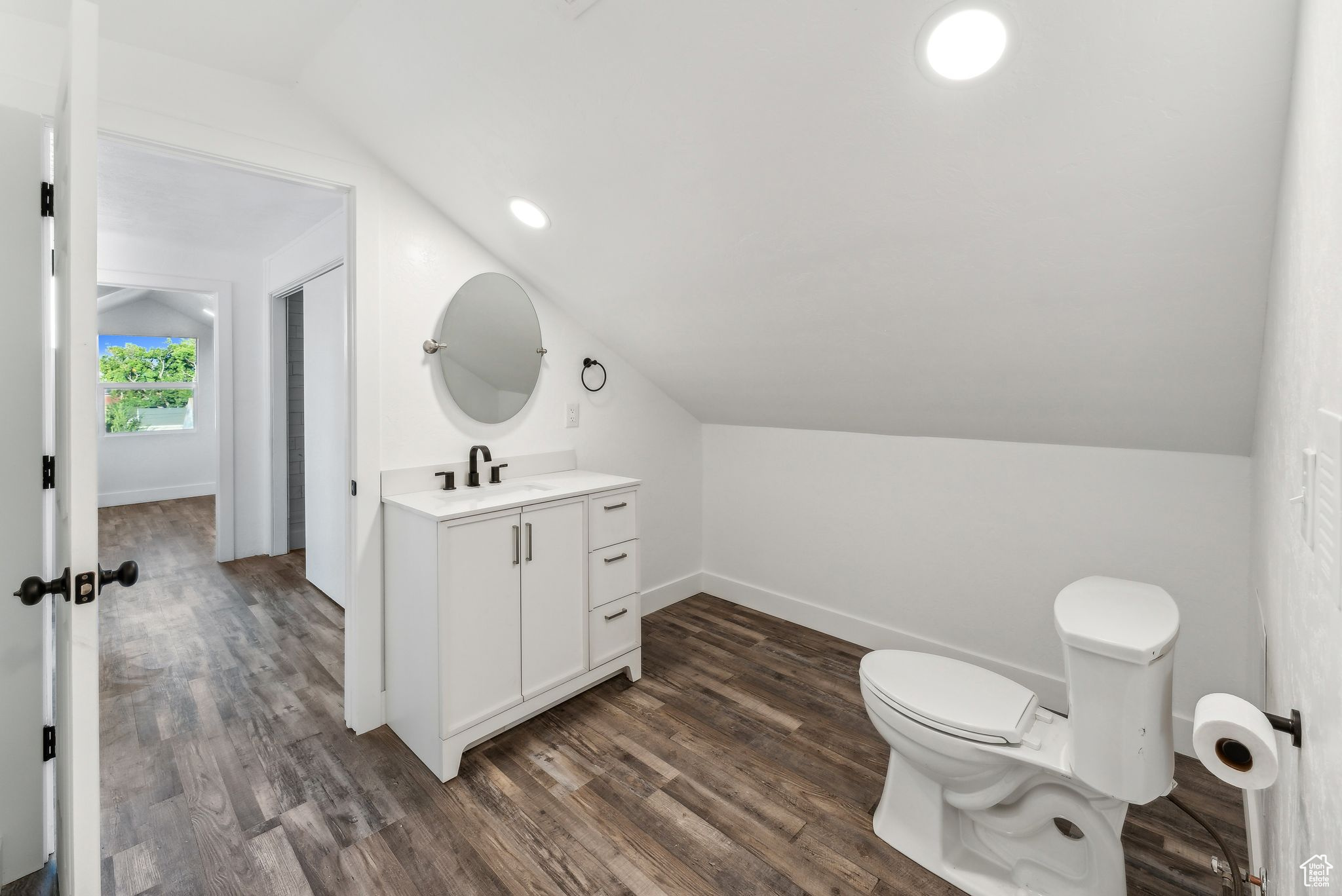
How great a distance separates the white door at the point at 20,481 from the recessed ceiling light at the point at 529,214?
3.83 ft

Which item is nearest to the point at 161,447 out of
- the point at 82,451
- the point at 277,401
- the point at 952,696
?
the point at 277,401

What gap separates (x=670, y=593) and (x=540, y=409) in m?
1.32

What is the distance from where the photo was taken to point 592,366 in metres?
2.86

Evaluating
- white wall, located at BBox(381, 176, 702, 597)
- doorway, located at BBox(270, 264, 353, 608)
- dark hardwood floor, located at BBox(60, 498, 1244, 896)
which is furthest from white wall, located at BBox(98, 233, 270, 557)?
white wall, located at BBox(381, 176, 702, 597)

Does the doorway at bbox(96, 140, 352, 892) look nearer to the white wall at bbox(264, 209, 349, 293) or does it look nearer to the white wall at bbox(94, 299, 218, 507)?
the white wall at bbox(264, 209, 349, 293)

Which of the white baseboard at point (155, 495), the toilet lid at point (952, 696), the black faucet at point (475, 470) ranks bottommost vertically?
the toilet lid at point (952, 696)

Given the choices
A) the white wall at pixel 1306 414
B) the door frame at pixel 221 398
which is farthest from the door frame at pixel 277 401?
the white wall at pixel 1306 414

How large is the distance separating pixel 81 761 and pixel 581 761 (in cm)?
131

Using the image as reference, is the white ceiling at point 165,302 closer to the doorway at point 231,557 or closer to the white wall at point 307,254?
the doorway at point 231,557

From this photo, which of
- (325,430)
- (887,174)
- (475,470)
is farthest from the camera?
(325,430)

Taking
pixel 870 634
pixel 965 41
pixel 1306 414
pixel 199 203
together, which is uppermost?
pixel 199 203

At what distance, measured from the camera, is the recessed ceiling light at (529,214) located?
202cm

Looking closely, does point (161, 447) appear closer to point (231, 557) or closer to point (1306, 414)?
point (231, 557)

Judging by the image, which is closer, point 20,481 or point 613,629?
point 20,481
